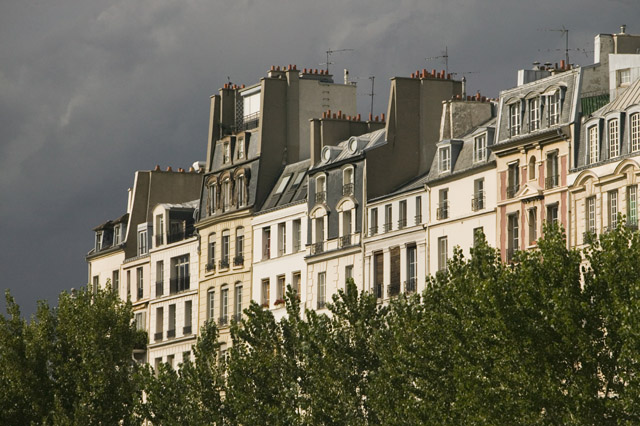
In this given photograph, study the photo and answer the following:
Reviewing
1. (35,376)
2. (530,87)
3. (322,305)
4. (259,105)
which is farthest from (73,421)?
(530,87)

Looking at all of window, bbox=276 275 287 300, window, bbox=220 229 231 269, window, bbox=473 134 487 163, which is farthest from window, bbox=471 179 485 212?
window, bbox=220 229 231 269

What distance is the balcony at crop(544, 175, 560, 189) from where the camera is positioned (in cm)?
8986

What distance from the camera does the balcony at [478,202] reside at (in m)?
95.0

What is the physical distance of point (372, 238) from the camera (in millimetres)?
103312

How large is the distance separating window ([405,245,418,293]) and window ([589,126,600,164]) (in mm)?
14678

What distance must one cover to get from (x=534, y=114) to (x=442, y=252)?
918 centimetres

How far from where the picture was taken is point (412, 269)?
10019cm

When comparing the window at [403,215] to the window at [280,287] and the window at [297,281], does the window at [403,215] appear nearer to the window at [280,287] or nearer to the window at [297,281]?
the window at [297,281]

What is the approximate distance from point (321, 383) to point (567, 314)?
59.8 feet

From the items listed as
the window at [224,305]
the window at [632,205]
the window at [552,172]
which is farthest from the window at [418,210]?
the window at [224,305]

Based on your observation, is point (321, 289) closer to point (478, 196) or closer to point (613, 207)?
point (478, 196)

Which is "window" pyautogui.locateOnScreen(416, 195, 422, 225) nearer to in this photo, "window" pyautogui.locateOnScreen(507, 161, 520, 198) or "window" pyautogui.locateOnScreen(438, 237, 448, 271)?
"window" pyautogui.locateOnScreen(438, 237, 448, 271)

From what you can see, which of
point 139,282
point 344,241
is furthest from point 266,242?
point 139,282

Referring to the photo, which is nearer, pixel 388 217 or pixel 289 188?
pixel 388 217
